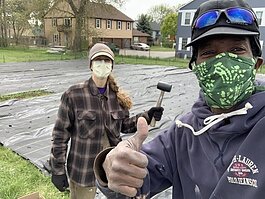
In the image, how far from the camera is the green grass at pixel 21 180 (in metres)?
3.56

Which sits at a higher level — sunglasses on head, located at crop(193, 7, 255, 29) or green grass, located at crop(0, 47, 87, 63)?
sunglasses on head, located at crop(193, 7, 255, 29)

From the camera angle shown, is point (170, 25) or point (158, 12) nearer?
point (170, 25)

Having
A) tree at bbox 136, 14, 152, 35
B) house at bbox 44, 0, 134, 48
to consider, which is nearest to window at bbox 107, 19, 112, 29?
house at bbox 44, 0, 134, 48

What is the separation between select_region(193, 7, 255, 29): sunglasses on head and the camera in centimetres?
109

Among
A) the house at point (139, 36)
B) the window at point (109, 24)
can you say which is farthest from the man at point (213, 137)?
the house at point (139, 36)

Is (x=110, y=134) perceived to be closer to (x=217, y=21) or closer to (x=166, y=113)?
(x=217, y=21)

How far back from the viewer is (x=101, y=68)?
9.02 feet

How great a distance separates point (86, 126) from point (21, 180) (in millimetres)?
1915

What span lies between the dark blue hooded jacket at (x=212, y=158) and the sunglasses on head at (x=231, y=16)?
0.99ft

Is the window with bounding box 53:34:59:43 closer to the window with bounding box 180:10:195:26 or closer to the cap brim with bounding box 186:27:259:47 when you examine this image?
the window with bounding box 180:10:195:26

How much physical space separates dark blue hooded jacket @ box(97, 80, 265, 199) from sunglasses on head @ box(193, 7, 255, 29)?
0.99ft

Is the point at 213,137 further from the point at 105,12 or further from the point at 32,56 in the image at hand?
the point at 105,12

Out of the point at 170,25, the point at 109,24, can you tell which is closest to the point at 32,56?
the point at 109,24

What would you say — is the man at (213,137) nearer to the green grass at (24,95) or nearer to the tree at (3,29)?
the green grass at (24,95)
